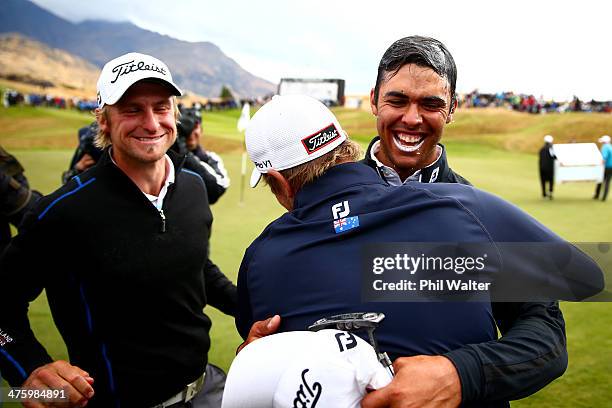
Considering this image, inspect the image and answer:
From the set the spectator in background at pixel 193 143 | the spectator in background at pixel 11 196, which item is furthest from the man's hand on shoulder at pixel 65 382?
the spectator in background at pixel 193 143

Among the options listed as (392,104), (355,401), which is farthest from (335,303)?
(392,104)

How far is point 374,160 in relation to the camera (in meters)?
2.52

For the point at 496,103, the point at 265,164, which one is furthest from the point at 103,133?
the point at 496,103

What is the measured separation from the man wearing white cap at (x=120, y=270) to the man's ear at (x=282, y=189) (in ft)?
3.12

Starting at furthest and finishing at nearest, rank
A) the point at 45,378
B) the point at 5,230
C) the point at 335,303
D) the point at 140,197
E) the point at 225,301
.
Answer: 1. the point at 5,230
2. the point at 225,301
3. the point at 140,197
4. the point at 45,378
5. the point at 335,303

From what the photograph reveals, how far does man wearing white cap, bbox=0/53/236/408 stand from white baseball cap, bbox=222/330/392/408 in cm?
117

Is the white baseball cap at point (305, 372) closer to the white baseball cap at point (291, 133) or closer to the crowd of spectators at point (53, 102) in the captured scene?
the white baseball cap at point (291, 133)

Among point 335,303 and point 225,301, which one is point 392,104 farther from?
point 225,301

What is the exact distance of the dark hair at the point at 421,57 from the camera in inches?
86.7

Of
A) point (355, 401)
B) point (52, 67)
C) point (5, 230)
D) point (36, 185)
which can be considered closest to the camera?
point (355, 401)

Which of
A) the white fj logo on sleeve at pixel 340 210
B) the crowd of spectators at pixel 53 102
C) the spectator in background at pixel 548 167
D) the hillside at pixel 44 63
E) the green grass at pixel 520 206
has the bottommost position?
the green grass at pixel 520 206

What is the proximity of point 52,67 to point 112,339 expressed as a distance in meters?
169

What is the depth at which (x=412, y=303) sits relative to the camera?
54.5 inches

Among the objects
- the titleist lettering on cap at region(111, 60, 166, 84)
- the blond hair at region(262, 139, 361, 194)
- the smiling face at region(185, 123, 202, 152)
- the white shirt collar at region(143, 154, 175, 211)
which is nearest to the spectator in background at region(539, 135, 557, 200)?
the smiling face at region(185, 123, 202, 152)
